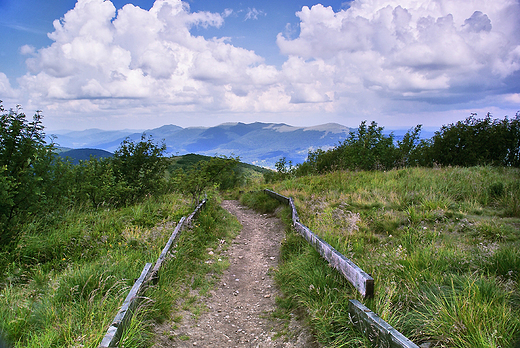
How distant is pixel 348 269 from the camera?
12.6 ft

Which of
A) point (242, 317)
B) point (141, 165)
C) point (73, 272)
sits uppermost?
point (141, 165)

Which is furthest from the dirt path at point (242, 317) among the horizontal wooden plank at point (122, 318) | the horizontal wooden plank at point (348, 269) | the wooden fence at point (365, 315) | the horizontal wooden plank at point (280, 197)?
the horizontal wooden plank at point (280, 197)

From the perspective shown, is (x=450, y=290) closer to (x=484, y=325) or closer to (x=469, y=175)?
(x=484, y=325)

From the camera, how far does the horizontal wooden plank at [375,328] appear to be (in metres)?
2.57

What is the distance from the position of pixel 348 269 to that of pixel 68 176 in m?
8.12

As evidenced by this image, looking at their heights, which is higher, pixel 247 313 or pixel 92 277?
pixel 92 277

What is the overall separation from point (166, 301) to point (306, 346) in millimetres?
2140

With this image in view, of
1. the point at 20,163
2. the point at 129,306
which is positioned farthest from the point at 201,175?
the point at 129,306

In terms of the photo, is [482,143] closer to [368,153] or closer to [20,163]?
[368,153]

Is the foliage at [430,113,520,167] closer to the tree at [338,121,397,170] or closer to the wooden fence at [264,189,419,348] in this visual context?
the tree at [338,121,397,170]

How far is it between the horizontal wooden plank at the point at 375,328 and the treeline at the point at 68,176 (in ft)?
20.6

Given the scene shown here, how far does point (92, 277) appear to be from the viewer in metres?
4.08

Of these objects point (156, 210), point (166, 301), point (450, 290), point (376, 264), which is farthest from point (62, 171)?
point (450, 290)

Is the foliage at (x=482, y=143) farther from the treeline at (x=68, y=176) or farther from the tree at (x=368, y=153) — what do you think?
the treeline at (x=68, y=176)
